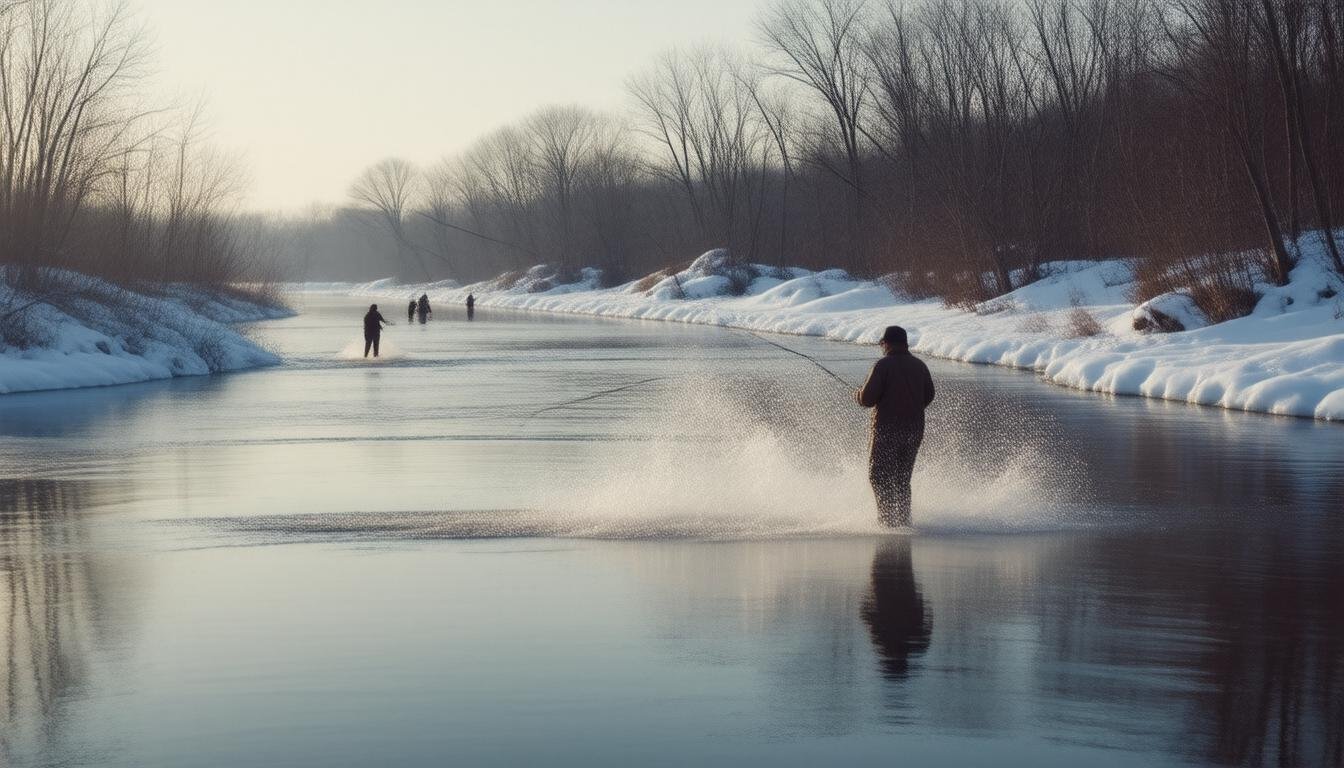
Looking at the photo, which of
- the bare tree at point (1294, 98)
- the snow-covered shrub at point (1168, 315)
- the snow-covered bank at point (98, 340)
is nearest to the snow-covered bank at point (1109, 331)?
the snow-covered shrub at point (1168, 315)

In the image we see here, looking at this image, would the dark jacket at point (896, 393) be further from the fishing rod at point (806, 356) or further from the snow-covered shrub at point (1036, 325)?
the snow-covered shrub at point (1036, 325)

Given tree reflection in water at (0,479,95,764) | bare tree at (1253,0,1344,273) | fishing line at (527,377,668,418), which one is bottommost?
tree reflection in water at (0,479,95,764)

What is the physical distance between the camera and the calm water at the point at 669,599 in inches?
277

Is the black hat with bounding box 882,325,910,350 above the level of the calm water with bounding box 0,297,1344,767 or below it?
above

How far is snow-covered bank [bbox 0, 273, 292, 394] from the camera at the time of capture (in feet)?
114

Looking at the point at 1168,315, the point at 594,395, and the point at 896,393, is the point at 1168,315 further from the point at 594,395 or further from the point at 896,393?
the point at 896,393

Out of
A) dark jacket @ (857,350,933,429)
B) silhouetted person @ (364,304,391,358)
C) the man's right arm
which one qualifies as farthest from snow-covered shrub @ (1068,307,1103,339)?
the man's right arm

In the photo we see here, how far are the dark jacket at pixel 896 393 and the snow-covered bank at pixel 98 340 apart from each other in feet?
79.3

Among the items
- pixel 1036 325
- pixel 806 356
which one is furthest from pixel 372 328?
pixel 1036 325

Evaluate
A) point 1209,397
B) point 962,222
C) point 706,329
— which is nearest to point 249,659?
point 1209,397

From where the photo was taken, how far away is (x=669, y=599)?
10242 mm

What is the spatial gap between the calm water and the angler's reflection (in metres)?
0.03

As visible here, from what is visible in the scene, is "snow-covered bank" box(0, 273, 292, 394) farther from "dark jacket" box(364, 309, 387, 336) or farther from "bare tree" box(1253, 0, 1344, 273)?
"bare tree" box(1253, 0, 1344, 273)

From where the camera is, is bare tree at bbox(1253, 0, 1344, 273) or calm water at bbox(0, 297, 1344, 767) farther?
bare tree at bbox(1253, 0, 1344, 273)
